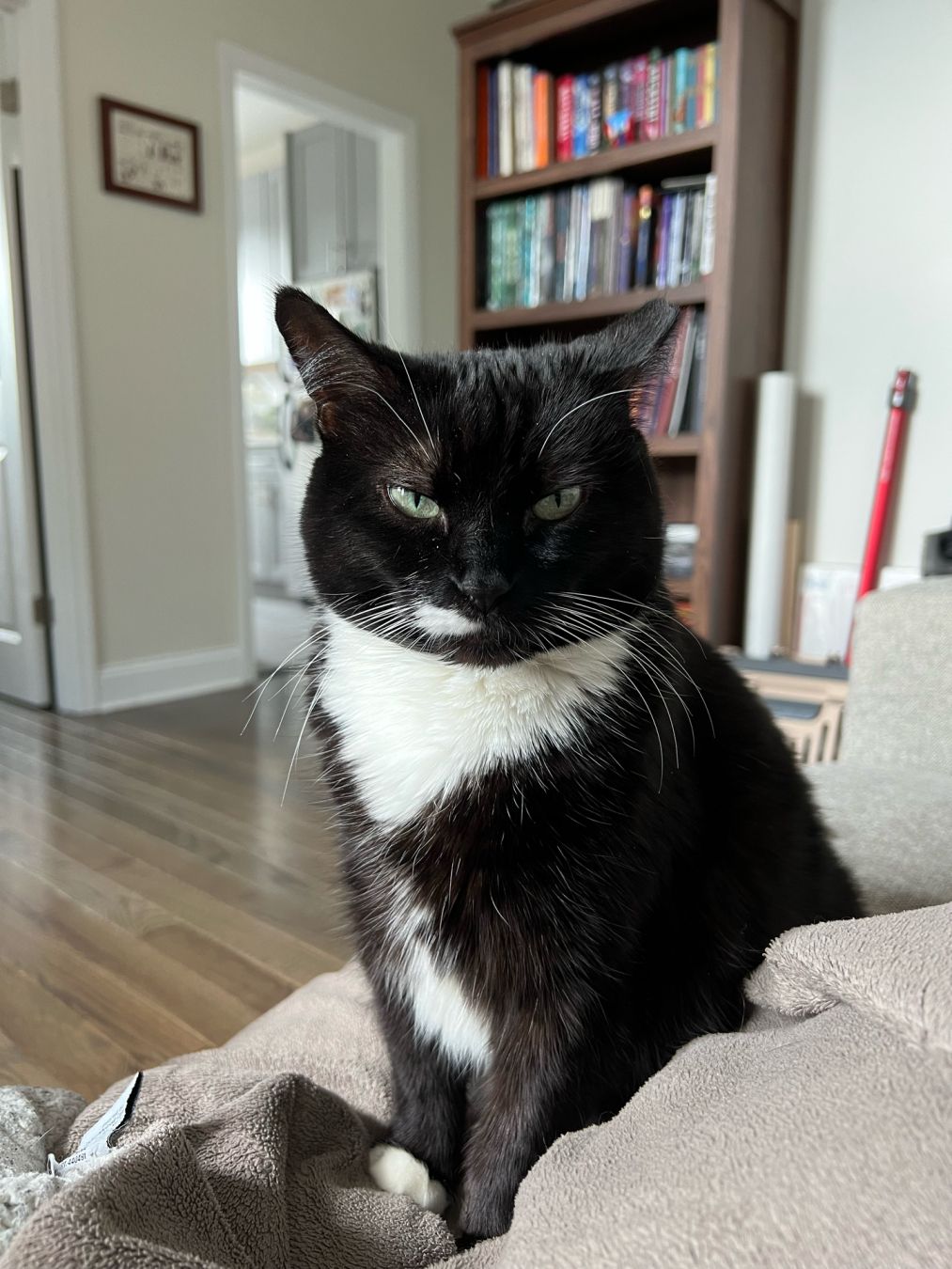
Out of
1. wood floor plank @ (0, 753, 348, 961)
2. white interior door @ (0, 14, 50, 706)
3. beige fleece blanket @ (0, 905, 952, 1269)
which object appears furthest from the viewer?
white interior door @ (0, 14, 50, 706)

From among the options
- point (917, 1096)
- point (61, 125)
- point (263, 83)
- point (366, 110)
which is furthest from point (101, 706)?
point (917, 1096)

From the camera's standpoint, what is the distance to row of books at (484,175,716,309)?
2.10 meters

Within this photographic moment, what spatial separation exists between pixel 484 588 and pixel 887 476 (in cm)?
172

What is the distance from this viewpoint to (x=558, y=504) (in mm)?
642

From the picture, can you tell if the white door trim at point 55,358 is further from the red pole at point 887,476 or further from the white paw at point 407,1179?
the white paw at point 407,1179

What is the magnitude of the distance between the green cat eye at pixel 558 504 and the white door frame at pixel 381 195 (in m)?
2.14

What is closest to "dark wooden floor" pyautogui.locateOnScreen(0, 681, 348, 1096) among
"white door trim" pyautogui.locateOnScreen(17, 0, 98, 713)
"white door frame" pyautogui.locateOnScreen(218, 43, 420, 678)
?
"white door trim" pyautogui.locateOnScreen(17, 0, 98, 713)

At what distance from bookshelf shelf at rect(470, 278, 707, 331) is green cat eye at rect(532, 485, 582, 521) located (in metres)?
1.52

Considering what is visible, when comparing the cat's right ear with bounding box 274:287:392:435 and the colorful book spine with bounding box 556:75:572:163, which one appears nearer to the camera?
the cat's right ear with bounding box 274:287:392:435

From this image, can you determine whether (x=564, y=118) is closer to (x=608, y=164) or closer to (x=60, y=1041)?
(x=608, y=164)

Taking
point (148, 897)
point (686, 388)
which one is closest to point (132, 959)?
point (148, 897)

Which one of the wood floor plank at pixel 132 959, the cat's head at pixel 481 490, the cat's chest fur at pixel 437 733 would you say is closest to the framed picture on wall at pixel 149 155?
the wood floor plank at pixel 132 959

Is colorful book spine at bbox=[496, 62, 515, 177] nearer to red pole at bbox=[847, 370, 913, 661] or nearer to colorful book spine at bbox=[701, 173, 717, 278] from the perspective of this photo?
colorful book spine at bbox=[701, 173, 717, 278]

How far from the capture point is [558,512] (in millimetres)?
642
